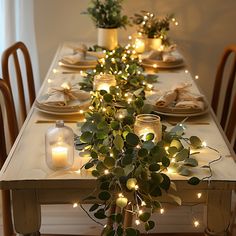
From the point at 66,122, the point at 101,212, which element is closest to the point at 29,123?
the point at 66,122

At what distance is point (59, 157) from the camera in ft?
3.95

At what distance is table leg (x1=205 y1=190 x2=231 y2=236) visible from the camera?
1.19 meters

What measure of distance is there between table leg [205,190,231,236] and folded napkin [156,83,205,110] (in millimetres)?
472

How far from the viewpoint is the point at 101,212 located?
3.61 ft

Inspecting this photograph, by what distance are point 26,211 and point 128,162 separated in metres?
0.30

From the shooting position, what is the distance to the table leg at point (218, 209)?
119 cm

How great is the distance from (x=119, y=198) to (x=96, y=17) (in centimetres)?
143

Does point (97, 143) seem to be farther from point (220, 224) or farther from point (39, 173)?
point (220, 224)

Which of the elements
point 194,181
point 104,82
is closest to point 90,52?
point 104,82

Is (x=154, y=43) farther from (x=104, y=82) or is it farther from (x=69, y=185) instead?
(x=69, y=185)

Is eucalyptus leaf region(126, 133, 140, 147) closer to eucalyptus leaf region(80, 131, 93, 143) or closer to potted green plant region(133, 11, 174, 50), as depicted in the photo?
eucalyptus leaf region(80, 131, 93, 143)

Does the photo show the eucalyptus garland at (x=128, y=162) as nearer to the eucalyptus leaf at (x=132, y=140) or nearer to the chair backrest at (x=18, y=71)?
the eucalyptus leaf at (x=132, y=140)

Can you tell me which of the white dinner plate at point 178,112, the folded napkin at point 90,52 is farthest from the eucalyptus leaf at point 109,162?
the folded napkin at point 90,52

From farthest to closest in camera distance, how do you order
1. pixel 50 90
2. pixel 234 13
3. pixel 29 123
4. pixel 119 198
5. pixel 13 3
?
pixel 234 13 → pixel 13 3 → pixel 50 90 → pixel 29 123 → pixel 119 198
